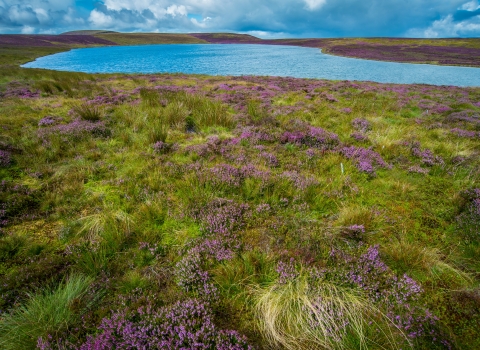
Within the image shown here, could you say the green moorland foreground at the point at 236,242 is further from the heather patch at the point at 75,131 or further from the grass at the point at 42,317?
the heather patch at the point at 75,131

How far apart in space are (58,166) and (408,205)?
29.2 ft

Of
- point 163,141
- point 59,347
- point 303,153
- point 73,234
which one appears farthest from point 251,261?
point 163,141

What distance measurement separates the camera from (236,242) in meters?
3.81

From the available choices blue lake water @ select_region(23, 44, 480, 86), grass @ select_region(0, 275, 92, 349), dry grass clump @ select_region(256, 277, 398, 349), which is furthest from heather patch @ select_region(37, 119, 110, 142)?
blue lake water @ select_region(23, 44, 480, 86)

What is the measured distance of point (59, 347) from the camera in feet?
7.47

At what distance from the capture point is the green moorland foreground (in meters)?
2.59

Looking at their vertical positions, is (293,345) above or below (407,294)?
below

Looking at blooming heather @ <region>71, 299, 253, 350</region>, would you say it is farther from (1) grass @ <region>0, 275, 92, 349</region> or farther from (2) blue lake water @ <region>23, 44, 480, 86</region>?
(2) blue lake water @ <region>23, 44, 480, 86</region>

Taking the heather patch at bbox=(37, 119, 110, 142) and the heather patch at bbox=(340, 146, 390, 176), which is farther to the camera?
the heather patch at bbox=(37, 119, 110, 142)

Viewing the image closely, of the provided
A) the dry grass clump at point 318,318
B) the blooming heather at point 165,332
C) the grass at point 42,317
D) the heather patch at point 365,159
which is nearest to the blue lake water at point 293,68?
the heather patch at point 365,159

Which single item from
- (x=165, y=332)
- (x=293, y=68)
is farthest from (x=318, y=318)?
(x=293, y=68)

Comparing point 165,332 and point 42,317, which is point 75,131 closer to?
point 42,317

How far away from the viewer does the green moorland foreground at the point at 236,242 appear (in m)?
2.59

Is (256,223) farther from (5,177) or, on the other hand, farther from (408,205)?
(5,177)
